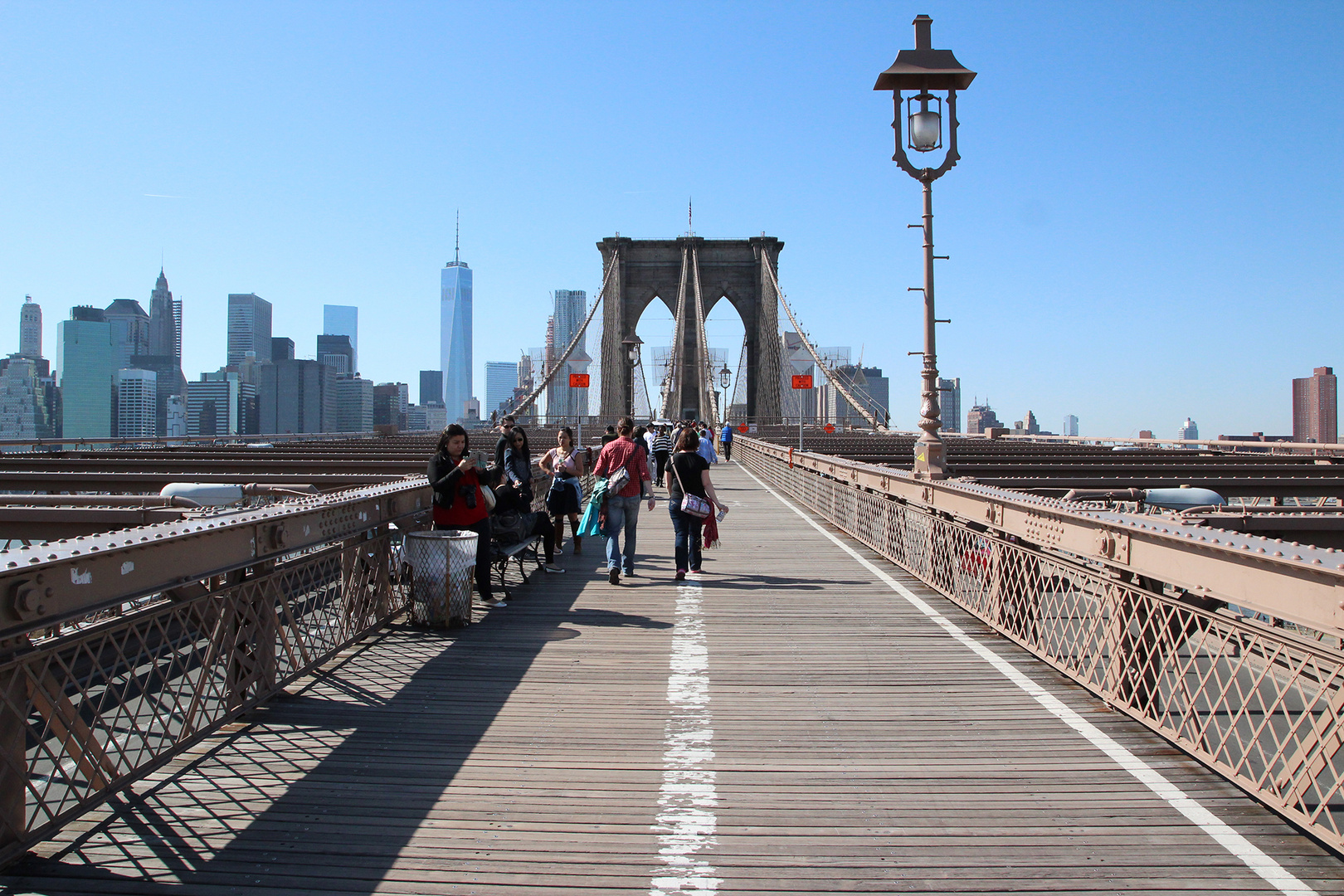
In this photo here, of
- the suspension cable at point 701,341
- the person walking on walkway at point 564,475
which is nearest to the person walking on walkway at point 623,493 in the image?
the person walking on walkway at point 564,475

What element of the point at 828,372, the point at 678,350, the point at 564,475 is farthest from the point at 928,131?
the point at 678,350

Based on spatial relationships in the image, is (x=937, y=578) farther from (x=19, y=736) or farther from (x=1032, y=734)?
(x=19, y=736)

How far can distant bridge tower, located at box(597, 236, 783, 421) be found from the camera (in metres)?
72.9

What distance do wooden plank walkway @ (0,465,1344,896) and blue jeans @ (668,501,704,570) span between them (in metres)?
2.77

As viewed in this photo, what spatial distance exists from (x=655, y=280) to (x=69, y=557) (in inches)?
2893

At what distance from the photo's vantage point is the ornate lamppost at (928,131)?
29.2 feet

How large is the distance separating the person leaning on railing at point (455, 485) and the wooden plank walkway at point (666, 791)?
1.10 meters

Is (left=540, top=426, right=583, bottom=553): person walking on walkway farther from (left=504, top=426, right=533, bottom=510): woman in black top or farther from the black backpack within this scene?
the black backpack

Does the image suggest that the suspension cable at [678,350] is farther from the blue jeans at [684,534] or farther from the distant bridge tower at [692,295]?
the blue jeans at [684,534]

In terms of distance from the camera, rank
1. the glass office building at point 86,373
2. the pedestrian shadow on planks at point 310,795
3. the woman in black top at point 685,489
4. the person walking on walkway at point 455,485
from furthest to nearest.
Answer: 1. the glass office building at point 86,373
2. the woman in black top at point 685,489
3. the person walking on walkway at point 455,485
4. the pedestrian shadow on planks at point 310,795

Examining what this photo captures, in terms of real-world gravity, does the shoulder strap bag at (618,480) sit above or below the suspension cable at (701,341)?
below

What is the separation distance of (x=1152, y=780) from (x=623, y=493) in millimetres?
5558

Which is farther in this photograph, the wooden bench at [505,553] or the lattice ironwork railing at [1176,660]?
the wooden bench at [505,553]

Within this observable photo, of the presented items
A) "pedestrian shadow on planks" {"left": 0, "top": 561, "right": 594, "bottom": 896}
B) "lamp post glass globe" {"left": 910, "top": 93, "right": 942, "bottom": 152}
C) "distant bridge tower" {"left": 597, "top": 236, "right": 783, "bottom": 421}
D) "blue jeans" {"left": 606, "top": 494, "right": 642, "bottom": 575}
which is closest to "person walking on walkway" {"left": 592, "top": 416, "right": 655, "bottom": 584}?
"blue jeans" {"left": 606, "top": 494, "right": 642, "bottom": 575}
